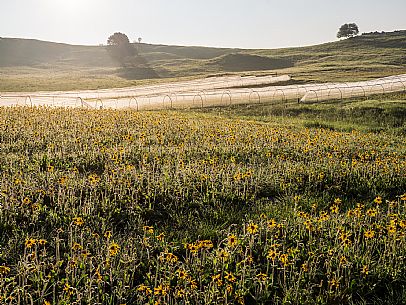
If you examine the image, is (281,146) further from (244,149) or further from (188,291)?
(188,291)

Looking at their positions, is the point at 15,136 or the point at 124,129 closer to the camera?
the point at 15,136

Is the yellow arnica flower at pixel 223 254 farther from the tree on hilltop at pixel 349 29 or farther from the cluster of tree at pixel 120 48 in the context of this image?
the tree on hilltop at pixel 349 29

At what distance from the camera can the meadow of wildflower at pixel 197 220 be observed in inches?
177

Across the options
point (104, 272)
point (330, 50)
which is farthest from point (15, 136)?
point (330, 50)

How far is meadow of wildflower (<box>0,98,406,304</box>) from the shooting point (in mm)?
4508

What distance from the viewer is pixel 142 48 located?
12162cm

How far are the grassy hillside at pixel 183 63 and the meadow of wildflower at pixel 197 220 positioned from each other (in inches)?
1242

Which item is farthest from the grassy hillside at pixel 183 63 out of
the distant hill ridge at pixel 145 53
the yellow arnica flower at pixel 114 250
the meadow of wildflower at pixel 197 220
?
the yellow arnica flower at pixel 114 250

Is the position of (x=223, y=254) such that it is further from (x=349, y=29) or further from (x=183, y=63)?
(x=349, y=29)

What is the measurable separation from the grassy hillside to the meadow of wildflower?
31.6 metres

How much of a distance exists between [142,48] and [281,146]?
116006 mm

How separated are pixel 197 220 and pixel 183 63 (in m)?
75.2

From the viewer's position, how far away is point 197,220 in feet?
20.8

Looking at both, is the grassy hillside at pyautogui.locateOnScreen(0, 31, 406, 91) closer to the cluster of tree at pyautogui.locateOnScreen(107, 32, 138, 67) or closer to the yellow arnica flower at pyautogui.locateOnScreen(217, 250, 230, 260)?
the cluster of tree at pyautogui.locateOnScreen(107, 32, 138, 67)
